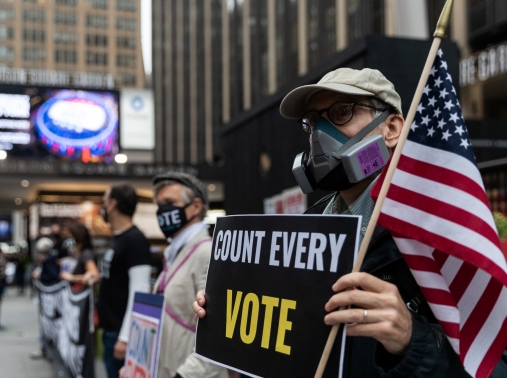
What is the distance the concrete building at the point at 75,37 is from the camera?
11050cm

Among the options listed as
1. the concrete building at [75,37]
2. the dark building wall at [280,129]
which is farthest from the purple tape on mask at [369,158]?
the concrete building at [75,37]

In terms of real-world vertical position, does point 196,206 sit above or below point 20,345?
above

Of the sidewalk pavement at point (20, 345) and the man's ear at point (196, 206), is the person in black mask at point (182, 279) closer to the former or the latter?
the man's ear at point (196, 206)

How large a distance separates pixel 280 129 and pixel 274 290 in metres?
4.08

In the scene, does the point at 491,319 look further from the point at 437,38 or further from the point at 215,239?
the point at 215,239

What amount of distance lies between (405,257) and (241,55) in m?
48.8

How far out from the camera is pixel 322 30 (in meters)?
32.2

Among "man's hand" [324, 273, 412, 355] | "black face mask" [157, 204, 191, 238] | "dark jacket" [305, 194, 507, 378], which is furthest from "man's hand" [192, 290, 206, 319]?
"black face mask" [157, 204, 191, 238]

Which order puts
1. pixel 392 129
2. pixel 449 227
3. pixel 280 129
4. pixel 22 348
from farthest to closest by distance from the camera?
1. pixel 22 348
2. pixel 280 129
3. pixel 392 129
4. pixel 449 227

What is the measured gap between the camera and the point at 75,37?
113 m

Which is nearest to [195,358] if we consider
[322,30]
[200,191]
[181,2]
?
[200,191]

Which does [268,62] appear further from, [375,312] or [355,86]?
[375,312]

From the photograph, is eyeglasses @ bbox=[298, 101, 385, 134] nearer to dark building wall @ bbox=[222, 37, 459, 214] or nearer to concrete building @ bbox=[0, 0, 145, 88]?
dark building wall @ bbox=[222, 37, 459, 214]

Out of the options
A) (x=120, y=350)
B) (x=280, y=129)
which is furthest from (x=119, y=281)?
(x=280, y=129)
